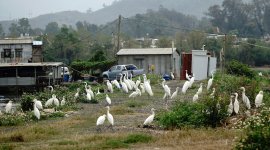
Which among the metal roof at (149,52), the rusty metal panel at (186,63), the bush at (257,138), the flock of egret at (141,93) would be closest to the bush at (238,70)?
the rusty metal panel at (186,63)

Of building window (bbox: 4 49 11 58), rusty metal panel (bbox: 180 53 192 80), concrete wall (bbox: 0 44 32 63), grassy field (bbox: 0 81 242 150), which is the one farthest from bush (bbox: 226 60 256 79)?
building window (bbox: 4 49 11 58)

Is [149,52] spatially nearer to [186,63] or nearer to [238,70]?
[186,63]

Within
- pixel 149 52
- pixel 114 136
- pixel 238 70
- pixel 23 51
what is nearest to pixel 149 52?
pixel 149 52

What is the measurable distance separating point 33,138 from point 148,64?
33.7 meters

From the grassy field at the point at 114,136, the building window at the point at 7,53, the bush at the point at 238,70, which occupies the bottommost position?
the grassy field at the point at 114,136

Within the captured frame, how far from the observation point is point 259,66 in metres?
64.6

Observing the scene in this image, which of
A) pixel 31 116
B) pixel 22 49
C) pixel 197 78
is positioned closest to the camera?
pixel 31 116

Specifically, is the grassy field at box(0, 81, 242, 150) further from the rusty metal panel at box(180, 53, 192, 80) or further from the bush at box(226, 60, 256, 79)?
the rusty metal panel at box(180, 53, 192, 80)

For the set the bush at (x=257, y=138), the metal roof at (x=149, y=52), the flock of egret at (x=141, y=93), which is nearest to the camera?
the bush at (x=257, y=138)

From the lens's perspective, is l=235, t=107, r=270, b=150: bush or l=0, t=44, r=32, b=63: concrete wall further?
l=0, t=44, r=32, b=63: concrete wall

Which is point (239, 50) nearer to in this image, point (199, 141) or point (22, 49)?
point (22, 49)

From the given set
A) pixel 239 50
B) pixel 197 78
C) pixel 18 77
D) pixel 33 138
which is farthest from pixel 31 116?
pixel 239 50

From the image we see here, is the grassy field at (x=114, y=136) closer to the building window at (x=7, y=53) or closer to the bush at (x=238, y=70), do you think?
the bush at (x=238, y=70)

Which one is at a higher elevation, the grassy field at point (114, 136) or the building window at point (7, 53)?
the building window at point (7, 53)
